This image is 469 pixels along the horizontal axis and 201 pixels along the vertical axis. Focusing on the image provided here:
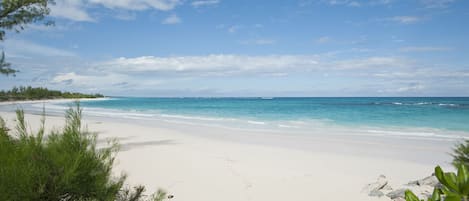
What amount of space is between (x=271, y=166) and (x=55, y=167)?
590 centimetres

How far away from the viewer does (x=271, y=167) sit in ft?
25.2

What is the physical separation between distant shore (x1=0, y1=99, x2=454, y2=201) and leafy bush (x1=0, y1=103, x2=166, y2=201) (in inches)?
32.7

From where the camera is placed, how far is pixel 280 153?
9742mm

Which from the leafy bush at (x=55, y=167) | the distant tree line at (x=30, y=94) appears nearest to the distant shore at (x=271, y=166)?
the leafy bush at (x=55, y=167)

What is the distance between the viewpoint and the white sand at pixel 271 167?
227 inches

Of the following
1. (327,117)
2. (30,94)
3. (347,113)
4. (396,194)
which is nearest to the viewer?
(396,194)

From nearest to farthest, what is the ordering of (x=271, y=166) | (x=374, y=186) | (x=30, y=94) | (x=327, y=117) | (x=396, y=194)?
(x=396, y=194) < (x=374, y=186) < (x=271, y=166) < (x=327, y=117) < (x=30, y=94)

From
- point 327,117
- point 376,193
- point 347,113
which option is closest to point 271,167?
point 376,193

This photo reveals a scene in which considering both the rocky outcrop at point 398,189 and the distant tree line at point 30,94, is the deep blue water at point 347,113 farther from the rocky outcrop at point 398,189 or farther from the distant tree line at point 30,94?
the distant tree line at point 30,94

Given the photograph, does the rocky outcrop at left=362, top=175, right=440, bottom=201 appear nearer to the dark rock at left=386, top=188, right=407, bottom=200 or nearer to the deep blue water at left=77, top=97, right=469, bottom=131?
the dark rock at left=386, top=188, right=407, bottom=200

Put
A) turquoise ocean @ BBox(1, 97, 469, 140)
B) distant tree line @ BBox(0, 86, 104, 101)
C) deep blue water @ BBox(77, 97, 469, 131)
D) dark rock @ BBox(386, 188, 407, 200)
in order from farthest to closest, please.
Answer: distant tree line @ BBox(0, 86, 104, 101)
deep blue water @ BBox(77, 97, 469, 131)
turquoise ocean @ BBox(1, 97, 469, 140)
dark rock @ BBox(386, 188, 407, 200)

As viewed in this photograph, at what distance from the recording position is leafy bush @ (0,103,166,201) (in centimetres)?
228

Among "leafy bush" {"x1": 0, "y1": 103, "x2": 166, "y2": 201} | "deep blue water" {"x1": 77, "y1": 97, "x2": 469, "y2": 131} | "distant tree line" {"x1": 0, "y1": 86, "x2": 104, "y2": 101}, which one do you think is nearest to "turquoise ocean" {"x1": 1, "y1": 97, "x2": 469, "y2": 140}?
"deep blue water" {"x1": 77, "y1": 97, "x2": 469, "y2": 131}

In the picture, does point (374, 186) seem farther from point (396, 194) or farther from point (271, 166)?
point (271, 166)
